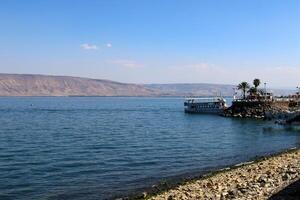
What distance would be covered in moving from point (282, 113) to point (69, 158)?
2222 inches

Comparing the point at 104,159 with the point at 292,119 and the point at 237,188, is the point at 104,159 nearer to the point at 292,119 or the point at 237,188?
the point at 237,188

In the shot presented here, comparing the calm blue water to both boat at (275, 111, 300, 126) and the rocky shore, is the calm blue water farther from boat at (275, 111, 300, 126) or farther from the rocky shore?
boat at (275, 111, 300, 126)

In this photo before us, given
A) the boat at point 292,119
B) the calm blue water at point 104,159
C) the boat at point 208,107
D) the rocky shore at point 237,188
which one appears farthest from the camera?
the boat at point 208,107

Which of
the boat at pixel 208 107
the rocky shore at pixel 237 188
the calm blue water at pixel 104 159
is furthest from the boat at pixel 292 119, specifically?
the rocky shore at pixel 237 188

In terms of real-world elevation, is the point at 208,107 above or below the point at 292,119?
below

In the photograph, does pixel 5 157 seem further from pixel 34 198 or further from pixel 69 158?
pixel 34 198

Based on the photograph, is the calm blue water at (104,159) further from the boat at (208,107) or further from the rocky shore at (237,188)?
the boat at (208,107)

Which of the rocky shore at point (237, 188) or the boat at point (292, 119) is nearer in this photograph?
the rocky shore at point (237, 188)

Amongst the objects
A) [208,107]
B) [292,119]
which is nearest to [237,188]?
[292,119]

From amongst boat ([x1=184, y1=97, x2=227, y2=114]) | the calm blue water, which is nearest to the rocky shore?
the calm blue water

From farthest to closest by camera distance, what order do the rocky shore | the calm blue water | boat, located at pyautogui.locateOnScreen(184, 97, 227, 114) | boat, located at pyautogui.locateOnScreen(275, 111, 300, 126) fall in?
boat, located at pyautogui.locateOnScreen(184, 97, 227, 114) → boat, located at pyautogui.locateOnScreen(275, 111, 300, 126) → the calm blue water → the rocky shore

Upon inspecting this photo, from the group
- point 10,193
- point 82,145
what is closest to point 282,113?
point 82,145

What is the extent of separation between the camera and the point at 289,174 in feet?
79.6

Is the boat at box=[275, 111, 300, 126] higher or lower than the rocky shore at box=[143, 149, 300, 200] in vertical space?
lower
